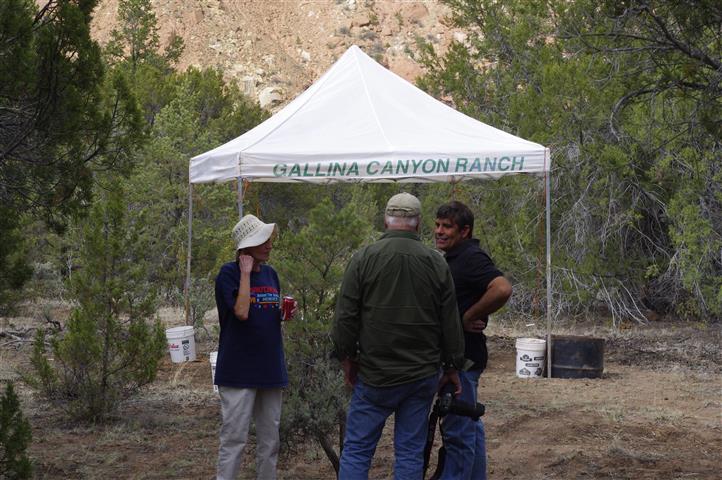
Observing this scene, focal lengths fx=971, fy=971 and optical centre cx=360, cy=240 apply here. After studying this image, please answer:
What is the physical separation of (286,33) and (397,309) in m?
48.6

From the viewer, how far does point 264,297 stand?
456 centimetres

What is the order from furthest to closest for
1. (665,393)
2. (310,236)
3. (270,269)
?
(665,393)
(310,236)
(270,269)

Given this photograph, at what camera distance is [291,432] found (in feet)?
17.5

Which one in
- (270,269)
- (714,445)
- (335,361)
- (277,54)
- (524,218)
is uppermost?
(277,54)

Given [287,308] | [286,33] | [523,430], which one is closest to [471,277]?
[287,308]

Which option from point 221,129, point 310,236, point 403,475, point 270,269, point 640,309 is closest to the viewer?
point 403,475

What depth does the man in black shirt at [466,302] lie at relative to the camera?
4.45 meters

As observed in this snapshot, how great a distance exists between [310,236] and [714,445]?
3.54 metres

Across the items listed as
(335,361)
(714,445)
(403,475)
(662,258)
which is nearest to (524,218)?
(662,258)

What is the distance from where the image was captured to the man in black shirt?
14.6 feet

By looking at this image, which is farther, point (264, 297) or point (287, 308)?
point (287, 308)

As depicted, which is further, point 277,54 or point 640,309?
point 277,54

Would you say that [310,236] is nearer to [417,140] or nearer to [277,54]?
[417,140]

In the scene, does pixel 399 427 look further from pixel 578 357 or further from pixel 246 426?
pixel 578 357
